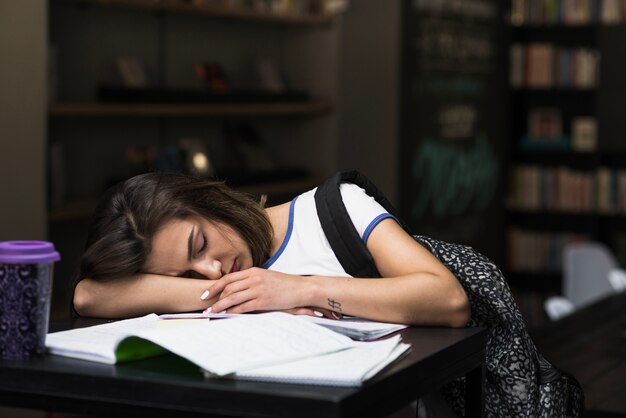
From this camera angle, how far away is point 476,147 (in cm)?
727

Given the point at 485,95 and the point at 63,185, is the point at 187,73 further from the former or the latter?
the point at 485,95

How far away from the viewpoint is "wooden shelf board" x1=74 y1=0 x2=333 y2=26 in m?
4.46

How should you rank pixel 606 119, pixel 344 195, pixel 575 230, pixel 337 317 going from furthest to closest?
1. pixel 575 230
2. pixel 606 119
3. pixel 344 195
4. pixel 337 317

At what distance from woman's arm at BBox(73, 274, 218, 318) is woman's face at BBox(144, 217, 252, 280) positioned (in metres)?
0.02

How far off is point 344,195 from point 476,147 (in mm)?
5526

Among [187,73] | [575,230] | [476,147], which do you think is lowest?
[575,230]

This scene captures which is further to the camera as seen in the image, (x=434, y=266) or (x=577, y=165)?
(x=577, y=165)

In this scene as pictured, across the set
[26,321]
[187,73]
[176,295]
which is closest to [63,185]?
[187,73]

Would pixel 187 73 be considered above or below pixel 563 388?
above

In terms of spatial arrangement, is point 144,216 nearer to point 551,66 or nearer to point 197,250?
point 197,250

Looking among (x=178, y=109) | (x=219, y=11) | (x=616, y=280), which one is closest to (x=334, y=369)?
(x=178, y=109)

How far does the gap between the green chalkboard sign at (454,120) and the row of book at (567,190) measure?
211 millimetres

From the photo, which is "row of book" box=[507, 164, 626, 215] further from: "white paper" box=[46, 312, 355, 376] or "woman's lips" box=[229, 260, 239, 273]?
"white paper" box=[46, 312, 355, 376]

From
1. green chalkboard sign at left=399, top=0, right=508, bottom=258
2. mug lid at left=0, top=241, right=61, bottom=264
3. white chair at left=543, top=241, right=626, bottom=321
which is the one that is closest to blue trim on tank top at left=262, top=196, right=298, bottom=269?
mug lid at left=0, top=241, right=61, bottom=264
